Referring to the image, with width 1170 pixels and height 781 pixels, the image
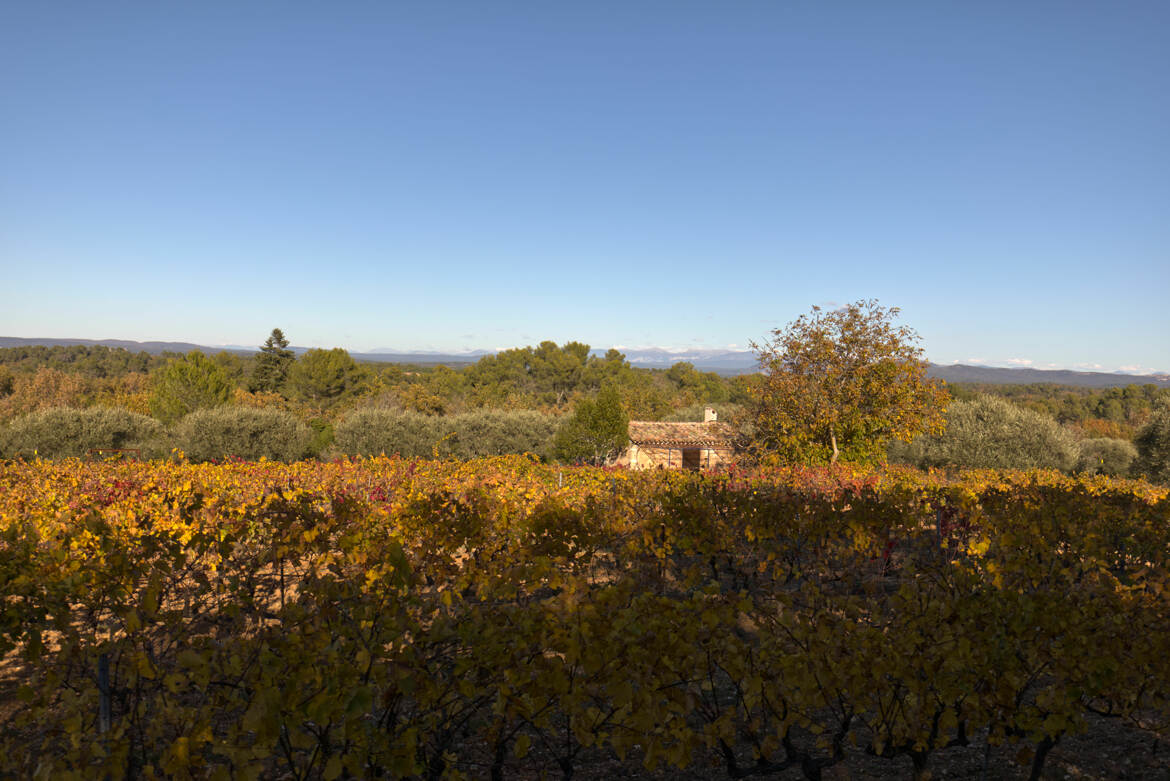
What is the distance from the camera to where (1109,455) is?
3081 centimetres

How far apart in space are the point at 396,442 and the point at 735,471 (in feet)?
49.4

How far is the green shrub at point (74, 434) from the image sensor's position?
20.0 meters

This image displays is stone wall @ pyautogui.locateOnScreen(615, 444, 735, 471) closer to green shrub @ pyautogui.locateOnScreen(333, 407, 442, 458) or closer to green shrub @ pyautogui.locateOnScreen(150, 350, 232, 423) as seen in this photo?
green shrub @ pyautogui.locateOnScreen(333, 407, 442, 458)

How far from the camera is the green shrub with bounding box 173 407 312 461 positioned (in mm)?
21219

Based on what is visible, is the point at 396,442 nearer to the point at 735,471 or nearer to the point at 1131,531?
the point at 735,471

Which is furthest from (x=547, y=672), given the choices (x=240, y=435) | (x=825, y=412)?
(x=240, y=435)

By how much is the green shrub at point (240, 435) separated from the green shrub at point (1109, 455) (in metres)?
35.9

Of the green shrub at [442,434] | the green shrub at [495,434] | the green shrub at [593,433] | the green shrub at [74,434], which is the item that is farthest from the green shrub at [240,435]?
the green shrub at [593,433]

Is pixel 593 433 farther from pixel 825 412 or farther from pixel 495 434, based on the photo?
pixel 825 412

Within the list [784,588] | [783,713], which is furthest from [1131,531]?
[783,713]

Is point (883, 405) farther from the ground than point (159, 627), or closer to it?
farther from the ground

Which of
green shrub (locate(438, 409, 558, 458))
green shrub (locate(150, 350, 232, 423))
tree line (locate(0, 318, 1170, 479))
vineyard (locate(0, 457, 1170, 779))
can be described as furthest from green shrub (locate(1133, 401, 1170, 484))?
green shrub (locate(150, 350, 232, 423))

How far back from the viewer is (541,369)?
72000 mm

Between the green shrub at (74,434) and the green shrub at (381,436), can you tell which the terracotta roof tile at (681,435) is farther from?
the green shrub at (74,434)
